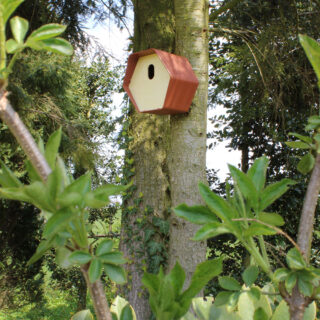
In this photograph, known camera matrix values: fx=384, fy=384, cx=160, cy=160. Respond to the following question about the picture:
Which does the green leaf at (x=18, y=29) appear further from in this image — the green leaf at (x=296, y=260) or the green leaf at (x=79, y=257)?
the green leaf at (x=296, y=260)

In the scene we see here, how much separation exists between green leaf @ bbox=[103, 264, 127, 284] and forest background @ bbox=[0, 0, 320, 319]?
122 inches

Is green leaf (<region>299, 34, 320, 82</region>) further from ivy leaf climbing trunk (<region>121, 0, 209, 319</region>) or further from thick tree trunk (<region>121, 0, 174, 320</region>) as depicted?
thick tree trunk (<region>121, 0, 174, 320</region>)

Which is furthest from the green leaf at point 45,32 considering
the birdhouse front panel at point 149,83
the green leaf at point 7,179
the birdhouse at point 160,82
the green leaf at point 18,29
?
the birdhouse front panel at point 149,83

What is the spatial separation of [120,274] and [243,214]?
15 cm

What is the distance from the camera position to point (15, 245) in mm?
5344

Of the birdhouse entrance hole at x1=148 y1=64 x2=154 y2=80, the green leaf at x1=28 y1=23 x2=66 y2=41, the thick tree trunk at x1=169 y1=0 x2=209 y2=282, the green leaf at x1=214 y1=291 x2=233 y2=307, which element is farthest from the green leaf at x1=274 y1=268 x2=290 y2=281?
the birdhouse entrance hole at x1=148 y1=64 x2=154 y2=80

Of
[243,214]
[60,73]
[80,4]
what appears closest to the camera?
[243,214]

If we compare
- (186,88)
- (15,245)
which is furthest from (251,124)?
(15,245)

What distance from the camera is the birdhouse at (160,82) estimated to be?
236 centimetres

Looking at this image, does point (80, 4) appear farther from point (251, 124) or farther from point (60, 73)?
point (251, 124)

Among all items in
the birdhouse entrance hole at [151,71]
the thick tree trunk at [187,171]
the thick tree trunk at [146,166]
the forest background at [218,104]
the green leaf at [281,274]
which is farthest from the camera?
the forest background at [218,104]

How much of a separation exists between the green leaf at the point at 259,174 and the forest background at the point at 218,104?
3052 mm

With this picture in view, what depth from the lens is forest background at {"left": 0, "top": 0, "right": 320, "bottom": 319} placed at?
13.6 ft

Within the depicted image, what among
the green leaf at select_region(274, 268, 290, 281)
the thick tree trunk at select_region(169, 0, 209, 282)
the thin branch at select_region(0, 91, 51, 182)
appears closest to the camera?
the thin branch at select_region(0, 91, 51, 182)
